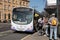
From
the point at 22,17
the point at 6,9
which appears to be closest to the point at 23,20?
the point at 22,17

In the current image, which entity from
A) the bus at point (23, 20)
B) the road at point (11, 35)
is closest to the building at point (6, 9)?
the bus at point (23, 20)

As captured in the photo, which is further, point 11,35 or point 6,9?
point 6,9

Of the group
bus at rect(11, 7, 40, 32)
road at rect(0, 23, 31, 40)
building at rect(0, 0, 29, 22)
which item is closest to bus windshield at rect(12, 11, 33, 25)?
bus at rect(11, 7, 40, 32)

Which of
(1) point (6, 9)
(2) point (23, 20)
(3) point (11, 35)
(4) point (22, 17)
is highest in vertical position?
(4) point (22, 17)

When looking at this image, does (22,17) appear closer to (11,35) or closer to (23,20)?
(23,20)

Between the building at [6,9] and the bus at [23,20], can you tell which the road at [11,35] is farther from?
the building at [6,9]

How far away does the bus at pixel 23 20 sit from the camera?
981 inches

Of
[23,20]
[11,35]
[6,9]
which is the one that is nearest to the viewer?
[11,35]

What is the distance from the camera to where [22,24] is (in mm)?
24984

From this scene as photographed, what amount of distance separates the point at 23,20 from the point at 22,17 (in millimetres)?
475

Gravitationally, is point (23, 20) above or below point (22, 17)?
below

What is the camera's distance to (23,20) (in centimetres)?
2527

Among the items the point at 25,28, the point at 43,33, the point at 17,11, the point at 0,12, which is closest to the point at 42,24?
the point at 43,33

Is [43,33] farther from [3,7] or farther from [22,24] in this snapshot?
[3,7]
